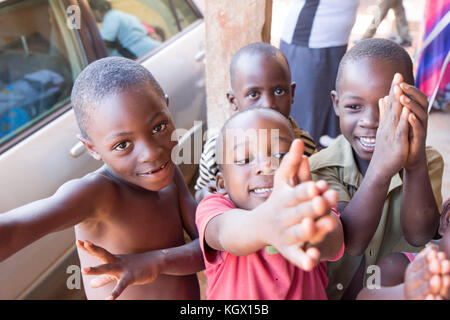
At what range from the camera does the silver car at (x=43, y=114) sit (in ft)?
5.75

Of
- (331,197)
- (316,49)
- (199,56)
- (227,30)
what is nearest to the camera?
(331,197)

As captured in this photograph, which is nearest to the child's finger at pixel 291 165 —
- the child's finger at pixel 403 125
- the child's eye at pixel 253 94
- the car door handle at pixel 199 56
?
the child's finger at pixel 403 125

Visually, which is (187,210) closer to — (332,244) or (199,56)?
(332,244)

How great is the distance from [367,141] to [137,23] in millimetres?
2054

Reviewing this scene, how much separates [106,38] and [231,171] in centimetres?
178

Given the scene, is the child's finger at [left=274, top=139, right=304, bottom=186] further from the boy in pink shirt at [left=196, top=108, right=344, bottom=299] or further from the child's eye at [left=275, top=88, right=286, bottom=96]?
the child's eye at [left=275, top=88, right=286, bottom=96]

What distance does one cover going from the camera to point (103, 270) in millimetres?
1077

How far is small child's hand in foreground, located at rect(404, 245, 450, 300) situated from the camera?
2.56ft

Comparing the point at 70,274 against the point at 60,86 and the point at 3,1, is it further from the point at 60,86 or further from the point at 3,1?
the point at 3,1

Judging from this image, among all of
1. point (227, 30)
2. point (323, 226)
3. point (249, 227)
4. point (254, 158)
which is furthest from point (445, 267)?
point (227, 30)

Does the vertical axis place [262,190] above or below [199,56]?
above

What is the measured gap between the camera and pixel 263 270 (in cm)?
111

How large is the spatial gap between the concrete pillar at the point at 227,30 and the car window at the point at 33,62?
2.72ft

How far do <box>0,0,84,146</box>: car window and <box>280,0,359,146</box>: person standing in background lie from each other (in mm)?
1486
